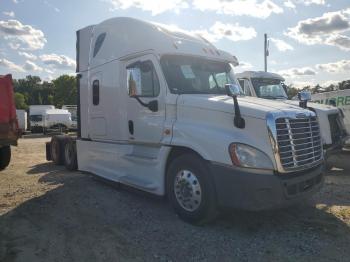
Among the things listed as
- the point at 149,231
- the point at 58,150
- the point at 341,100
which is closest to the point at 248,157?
the point at 149,231

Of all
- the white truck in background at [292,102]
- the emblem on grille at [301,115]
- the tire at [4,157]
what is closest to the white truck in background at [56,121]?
the tire at [4,157]

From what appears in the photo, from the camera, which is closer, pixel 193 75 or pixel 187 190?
pixel 187 190

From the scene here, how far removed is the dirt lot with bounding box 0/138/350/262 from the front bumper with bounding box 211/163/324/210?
51cm

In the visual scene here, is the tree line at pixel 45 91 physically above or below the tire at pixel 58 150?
above

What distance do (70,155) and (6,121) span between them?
6.96ft

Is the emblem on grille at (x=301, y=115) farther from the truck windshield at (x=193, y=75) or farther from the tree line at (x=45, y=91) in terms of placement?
the tree line at (x=45, y=91)

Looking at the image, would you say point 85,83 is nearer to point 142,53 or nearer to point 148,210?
point 142,53

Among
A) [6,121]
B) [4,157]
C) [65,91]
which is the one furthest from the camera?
[65,91]

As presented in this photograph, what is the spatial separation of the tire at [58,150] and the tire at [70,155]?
0.28 m

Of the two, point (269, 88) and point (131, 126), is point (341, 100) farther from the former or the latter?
point (131, 126)

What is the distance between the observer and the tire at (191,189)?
5.79 metres

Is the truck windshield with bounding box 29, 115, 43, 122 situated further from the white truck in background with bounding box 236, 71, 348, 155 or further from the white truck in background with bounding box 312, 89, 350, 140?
the white truck in background with bounding box 312, 89, 350, 140

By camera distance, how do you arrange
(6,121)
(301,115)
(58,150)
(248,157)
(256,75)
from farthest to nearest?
(58,150)
(6,121)
(256,75)
(301,115)
(248,157)

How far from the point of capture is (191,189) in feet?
19.8
